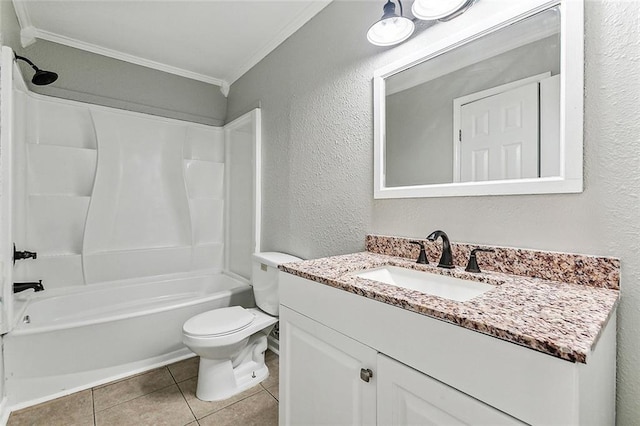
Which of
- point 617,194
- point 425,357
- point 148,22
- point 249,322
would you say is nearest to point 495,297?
point 425,357

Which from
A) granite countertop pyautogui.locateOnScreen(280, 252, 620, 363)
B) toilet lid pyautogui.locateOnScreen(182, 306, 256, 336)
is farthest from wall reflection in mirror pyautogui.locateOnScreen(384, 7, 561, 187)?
toilet lid pyautogui.locateOnScreen(182, 306, 256, 336)

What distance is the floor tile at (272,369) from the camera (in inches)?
77.7

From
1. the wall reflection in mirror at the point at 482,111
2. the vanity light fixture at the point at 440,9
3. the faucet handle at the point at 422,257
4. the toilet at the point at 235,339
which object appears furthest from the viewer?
the toilet at the point at 235,339

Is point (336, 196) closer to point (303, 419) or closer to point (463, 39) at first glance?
point (463, 39)

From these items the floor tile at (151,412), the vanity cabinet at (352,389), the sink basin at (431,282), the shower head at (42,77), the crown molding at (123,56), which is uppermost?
the crown molding at (123,56)

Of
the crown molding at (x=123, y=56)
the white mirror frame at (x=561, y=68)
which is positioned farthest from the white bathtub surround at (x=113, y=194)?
the white mirror frame at (x=561, y=68)

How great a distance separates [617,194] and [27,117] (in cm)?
338

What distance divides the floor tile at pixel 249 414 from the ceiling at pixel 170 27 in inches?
94.2

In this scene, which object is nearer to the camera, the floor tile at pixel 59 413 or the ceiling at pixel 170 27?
the floor tile at pixel 59 413

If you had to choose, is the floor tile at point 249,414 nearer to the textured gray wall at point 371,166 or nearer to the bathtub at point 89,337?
the bathtub at point 89,337

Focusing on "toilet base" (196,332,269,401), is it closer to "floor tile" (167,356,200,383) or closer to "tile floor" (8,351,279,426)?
"tile floor" (8,351,279,426)

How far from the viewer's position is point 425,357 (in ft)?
2.49

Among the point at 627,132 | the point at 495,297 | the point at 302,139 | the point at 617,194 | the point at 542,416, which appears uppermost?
the point at 302,139

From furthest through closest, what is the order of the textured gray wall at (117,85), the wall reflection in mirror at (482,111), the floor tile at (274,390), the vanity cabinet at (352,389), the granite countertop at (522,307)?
1. the textured gray wall at (117,85)
2. the floor tile at (274,390)
3. the wall reflection in mirror at (482,111)
4. the vanity cabinet at (352,389)
5. the granite countertop at (522,307)
